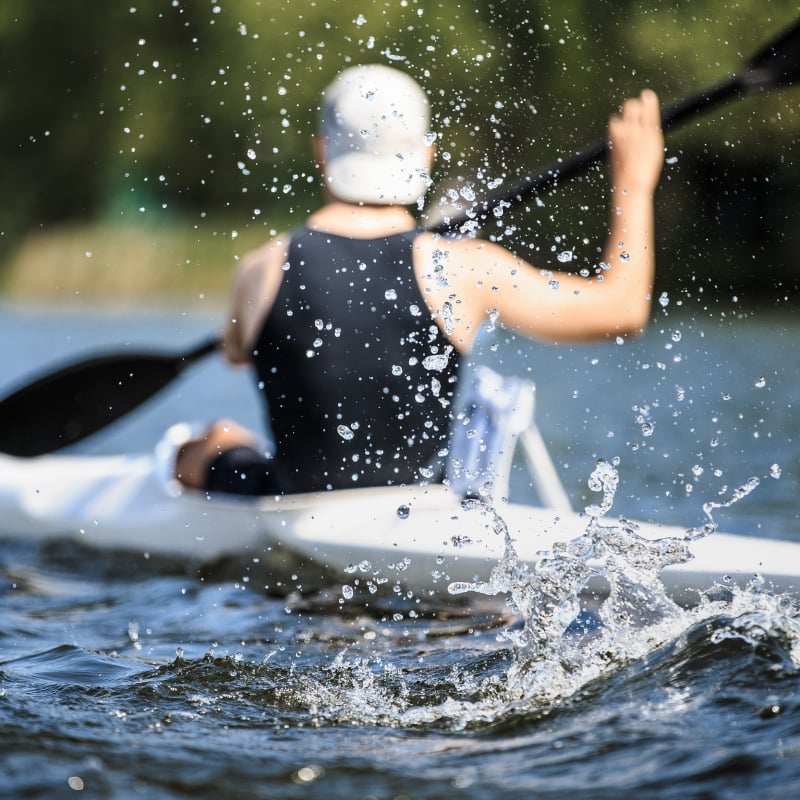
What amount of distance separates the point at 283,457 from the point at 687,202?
1352 mm

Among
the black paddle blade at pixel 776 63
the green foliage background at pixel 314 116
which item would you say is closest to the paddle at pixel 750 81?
the black paddle blade at pixel 776 63

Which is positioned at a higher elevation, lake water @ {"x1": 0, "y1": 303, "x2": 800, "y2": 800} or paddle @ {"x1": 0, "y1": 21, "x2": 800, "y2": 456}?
paddle @ {"x1": 0, "y1": 21, "x2": 800, "y2": 456}

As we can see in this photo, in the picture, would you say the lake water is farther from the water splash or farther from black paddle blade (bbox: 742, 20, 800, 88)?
black paddle blade (bbox: 742, 20, 800, 88)

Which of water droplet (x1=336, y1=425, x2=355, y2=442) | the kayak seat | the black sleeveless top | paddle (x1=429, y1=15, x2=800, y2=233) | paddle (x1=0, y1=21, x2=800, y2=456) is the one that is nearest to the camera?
the black sleeveless top

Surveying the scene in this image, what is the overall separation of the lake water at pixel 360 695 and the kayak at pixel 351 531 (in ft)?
0.35

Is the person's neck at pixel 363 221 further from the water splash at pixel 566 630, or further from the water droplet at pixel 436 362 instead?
the water splash at pixel 566 630

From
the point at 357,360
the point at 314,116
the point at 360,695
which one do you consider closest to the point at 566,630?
the point at 360,695

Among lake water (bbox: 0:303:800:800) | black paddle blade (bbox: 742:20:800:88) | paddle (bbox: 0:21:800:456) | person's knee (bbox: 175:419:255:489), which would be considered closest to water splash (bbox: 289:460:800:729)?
lake water (bbox: 0:303:800:800)

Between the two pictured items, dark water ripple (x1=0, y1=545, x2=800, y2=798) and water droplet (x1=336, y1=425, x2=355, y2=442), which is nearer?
dark water ripple (x1=0, y1=545, x2=800, y2=798)

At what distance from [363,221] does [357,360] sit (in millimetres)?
340

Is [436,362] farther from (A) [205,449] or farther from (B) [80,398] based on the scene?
(B) [80,398]

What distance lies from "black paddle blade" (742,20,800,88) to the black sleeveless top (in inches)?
43.4

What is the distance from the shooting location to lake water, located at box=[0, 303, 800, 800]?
6.45ft

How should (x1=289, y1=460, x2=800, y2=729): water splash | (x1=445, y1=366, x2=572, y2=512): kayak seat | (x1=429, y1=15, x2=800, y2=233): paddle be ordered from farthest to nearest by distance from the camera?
(x1=445, y1=366, x2=572, y2=512): kayak seat < (x1=429, y1=15, x2=800, y2=233): paddle < (x1=289, y1=460, x2=800, y2=729): water splash
